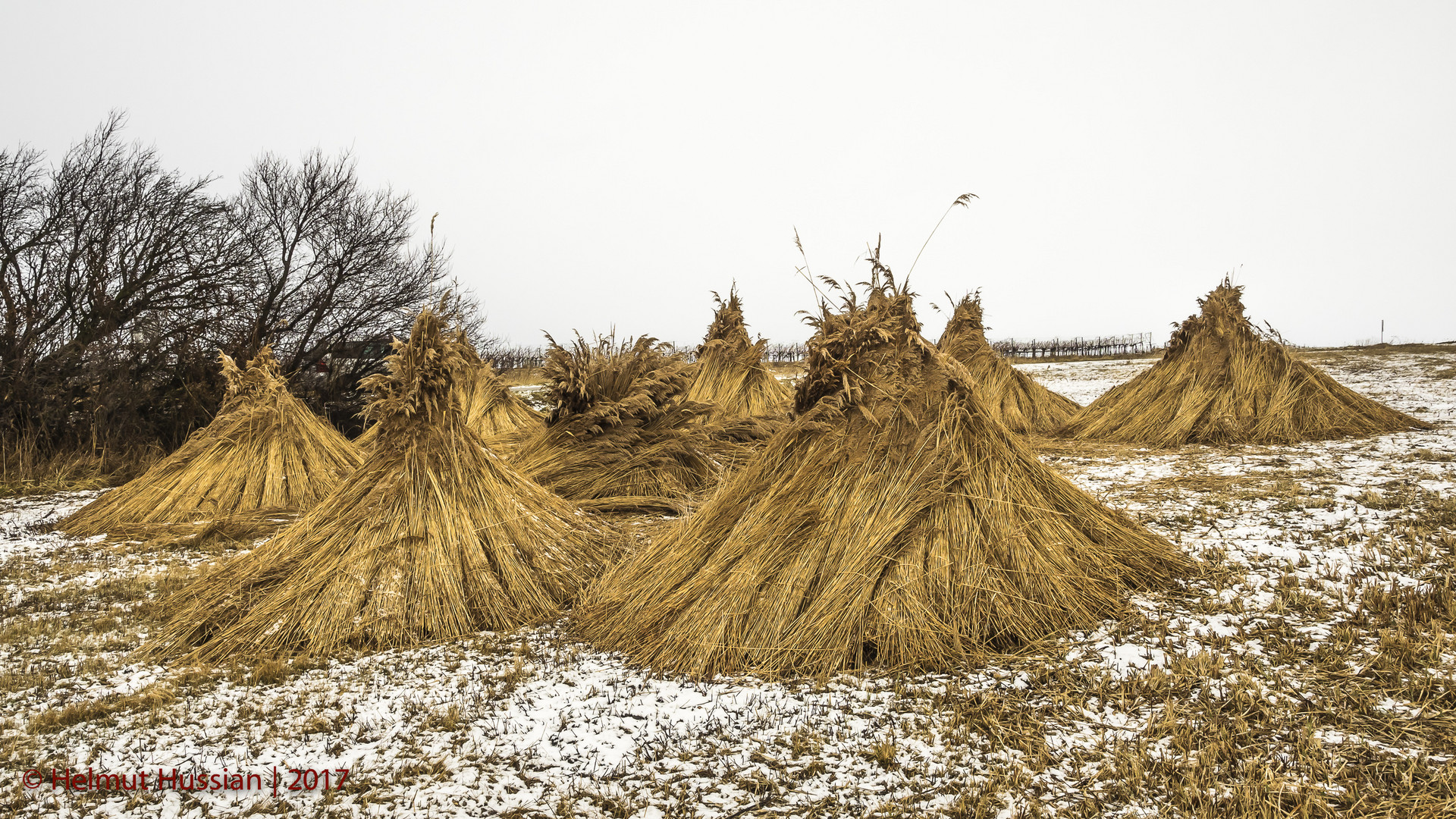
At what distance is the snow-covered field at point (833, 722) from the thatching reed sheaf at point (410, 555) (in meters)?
0.24

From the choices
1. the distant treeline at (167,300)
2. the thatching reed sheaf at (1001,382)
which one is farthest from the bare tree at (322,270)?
the thatching reed sheaf at (1001,382)

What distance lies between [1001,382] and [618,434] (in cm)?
810

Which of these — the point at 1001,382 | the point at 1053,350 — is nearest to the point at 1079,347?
the point at 1053,350

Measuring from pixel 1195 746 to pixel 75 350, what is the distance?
14.0 meters

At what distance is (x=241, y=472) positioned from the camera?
7.33m

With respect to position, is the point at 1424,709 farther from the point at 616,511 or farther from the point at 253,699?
the point at 616,511

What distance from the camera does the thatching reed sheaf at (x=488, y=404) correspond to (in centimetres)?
1083

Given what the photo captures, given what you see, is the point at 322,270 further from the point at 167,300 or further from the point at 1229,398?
the point at 1229,398

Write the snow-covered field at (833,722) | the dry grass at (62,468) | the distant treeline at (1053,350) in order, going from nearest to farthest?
the snow-covered field at (833,722) < the dry grass at (62,468) < the distant treeline at (1053,350)

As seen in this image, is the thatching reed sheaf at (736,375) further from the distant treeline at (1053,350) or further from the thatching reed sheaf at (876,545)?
the distant treeline at (1053,350)

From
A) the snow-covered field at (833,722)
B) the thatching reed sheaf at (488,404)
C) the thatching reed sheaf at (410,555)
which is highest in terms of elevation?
the thatching reed sheaf at (488,404)

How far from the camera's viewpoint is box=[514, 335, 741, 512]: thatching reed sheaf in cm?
677

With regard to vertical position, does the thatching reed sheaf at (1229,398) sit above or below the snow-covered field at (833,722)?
above

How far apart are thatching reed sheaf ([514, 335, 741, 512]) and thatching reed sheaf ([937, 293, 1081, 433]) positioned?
622cm
